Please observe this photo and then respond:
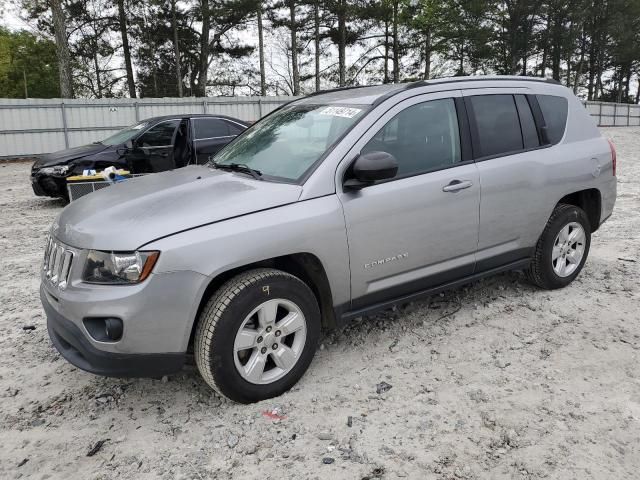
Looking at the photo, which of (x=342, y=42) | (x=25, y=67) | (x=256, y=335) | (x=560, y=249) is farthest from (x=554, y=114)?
(x=25, y=67)

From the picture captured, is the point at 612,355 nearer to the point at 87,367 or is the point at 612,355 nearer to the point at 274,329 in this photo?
the point at 274,329

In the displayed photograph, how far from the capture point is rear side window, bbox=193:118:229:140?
9.59 meters

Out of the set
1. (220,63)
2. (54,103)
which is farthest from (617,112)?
(54,103)

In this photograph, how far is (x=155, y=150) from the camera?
9.23 m

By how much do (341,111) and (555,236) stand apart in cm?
215

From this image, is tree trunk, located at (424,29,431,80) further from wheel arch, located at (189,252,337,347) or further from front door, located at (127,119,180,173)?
wheel arch, located at (189,252,337,347)

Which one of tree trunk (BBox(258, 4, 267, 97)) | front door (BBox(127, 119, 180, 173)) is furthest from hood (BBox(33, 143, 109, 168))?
tree trunk (BBox(258, 4, 267, 97))

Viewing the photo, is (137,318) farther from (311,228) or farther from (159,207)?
(311,228)

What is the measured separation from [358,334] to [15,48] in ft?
158

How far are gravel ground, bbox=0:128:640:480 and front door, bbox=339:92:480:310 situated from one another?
522mm

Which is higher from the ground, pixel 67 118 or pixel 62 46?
pixel 62 46

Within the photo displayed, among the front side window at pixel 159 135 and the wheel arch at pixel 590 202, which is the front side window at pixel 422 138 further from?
the front side window at pixel 159 135

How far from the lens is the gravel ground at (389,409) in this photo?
2484mm

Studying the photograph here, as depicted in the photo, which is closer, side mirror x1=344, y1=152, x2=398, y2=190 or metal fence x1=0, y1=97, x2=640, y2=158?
side mirror x1=344, y1=152, x2=398, y2=190
